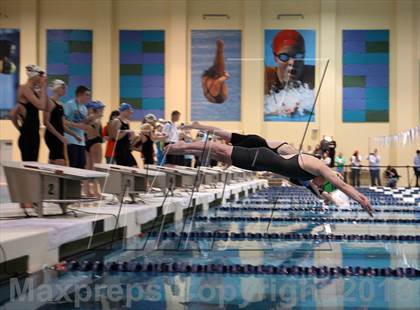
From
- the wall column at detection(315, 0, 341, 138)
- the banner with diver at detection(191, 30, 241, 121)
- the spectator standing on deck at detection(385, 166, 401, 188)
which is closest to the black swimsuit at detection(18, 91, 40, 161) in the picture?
the banner with diver at detection(191, 30, 241, 121)

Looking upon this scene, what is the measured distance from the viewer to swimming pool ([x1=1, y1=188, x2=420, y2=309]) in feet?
8.23

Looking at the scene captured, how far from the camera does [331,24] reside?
18.3 m

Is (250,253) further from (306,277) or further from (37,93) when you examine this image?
(37,93)

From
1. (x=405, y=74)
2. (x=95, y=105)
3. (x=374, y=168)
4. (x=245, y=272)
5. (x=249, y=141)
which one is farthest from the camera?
(x=405, y=74)

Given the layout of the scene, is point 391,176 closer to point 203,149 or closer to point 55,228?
point 203,149

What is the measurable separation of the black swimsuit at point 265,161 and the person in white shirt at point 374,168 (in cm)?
1390

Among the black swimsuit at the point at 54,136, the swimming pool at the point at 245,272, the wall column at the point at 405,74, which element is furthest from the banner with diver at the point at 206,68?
the swimming pool at the point at 245,272

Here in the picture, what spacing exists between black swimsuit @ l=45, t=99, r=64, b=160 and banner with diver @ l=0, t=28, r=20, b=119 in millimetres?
13532

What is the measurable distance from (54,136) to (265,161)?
1.95 m

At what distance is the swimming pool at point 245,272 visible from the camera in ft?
8.23

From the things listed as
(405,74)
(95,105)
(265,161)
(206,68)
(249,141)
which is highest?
(206,68)

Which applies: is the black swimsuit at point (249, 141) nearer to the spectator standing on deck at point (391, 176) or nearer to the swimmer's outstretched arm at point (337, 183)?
the swimmer's outstretched arm at point (337, 183)

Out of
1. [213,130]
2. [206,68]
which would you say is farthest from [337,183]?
[206,68]

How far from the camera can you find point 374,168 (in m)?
17.1
